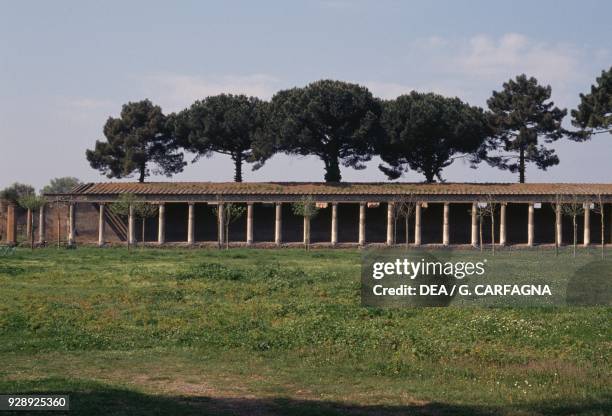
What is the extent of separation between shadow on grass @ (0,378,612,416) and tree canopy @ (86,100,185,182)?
2499 inches

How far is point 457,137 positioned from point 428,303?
4732 cm

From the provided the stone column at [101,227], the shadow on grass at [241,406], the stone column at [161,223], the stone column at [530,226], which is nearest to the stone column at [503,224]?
the stone column at [530,226]

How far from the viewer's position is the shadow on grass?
9.72 metres

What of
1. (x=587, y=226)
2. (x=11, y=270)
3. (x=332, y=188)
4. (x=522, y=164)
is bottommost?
(x=11, y=270)

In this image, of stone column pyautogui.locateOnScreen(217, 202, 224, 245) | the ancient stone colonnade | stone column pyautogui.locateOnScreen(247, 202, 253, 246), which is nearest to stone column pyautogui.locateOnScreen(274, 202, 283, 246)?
the ancient stone colonnade

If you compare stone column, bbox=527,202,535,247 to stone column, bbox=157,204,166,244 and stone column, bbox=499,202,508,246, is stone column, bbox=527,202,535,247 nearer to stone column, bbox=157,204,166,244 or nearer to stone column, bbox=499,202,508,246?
stone column, bbox=499,202,508,246

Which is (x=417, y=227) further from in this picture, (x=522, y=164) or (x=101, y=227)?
(x=101, y=227)

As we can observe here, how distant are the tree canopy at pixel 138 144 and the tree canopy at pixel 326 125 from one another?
449 inches

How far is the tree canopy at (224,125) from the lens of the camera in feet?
226

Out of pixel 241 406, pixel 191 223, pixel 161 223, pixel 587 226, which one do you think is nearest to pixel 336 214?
pixel 191 223

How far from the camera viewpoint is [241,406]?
1023 cm

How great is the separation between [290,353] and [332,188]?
43.2 meters

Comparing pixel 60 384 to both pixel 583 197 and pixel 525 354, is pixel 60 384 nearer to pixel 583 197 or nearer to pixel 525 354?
pixel 525 354

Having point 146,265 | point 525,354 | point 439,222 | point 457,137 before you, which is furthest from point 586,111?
point 525,354
